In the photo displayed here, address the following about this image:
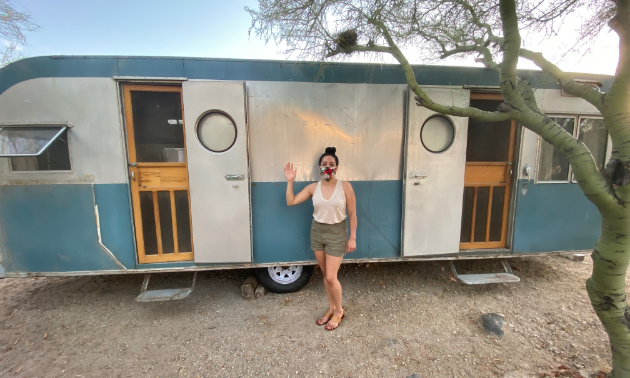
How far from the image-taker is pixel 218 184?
9.63 feet

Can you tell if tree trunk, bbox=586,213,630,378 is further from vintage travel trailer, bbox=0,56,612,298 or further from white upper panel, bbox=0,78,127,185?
white upper panel, bbox=0,78,127,185

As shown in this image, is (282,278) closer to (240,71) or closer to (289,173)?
(289,173)

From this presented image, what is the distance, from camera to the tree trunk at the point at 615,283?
1.75 m

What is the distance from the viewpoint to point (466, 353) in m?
2.44

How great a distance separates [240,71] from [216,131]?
2.34ft

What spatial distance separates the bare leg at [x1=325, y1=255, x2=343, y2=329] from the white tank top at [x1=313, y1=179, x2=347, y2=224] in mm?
380

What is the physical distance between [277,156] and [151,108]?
1528 millimetres

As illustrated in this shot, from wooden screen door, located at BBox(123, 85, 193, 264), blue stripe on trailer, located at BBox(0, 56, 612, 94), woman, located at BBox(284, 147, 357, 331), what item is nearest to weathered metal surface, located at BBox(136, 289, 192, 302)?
wooden screen door, located at BBox(123, 85, 193, 264)

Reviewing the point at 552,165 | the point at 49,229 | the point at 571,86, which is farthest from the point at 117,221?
the point at 552,165

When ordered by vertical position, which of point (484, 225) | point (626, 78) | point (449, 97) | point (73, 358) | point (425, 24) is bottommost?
point (73, 358)

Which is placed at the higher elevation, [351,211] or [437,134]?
[437,134]

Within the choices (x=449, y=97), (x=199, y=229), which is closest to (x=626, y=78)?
(x=449, y=97)

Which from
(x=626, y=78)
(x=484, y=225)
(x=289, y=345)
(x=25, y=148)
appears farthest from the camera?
(x=484, y=225)

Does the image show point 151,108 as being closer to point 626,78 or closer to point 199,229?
point 199,229
